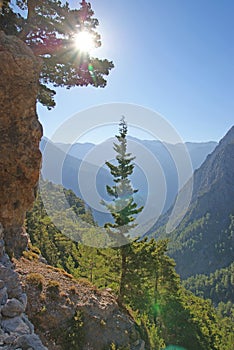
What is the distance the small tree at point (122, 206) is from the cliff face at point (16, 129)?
22.0 ft

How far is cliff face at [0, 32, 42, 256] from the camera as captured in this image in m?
13.9

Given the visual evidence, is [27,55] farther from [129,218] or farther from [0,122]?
[129,218]

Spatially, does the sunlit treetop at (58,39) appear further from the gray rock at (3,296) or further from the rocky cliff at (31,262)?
the gray rock at (3,296)

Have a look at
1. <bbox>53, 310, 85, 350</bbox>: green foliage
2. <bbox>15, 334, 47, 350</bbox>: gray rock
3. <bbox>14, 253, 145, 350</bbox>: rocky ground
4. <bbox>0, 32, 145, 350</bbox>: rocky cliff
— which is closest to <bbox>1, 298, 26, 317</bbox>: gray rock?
<bbox>15, 334, 47, 350</bbox>: gray rock

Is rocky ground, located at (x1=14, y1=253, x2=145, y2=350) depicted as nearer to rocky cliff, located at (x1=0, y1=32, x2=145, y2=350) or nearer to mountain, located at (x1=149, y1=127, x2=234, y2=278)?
rocky cliff, located at (x1=0, y1=32, x2=145, y2=350)

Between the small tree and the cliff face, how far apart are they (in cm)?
672

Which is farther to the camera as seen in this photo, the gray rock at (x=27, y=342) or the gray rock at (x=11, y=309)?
the gray rock at (x=11, y=309)

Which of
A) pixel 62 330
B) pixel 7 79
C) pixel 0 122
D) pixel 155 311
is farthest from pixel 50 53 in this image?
pixel 155 311

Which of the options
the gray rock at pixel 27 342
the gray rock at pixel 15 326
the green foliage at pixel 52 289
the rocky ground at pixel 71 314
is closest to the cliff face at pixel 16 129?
the rocky ground at pixel 71 314

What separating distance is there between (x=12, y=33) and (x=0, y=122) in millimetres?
6120

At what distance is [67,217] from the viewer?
85312 millimetres

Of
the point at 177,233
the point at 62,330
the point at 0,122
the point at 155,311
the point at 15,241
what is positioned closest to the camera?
the point at 62,330

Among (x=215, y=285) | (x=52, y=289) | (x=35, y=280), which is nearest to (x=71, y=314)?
(x=52, y=289)

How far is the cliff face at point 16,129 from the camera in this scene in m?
13.9
